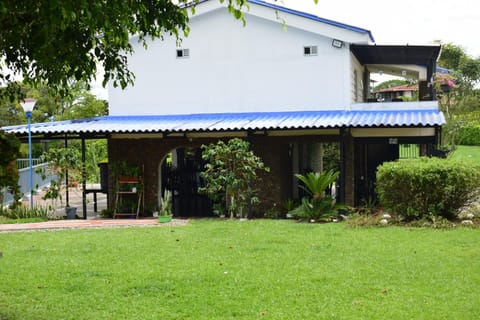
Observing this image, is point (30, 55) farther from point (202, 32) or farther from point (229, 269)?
point (202, 32)

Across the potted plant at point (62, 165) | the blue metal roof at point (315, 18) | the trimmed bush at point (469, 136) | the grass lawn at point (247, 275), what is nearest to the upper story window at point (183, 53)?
the blue metal roof at point (315, 18)

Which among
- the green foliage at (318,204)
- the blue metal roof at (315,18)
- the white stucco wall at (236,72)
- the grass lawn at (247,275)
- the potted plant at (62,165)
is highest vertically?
the blue metal roof at (315,18)

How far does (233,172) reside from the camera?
52.1ft

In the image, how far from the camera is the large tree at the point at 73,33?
5.50 metres

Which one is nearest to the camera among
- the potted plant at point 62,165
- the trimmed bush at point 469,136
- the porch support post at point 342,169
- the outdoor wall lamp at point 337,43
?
the porch support post at point 342,169

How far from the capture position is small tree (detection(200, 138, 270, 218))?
15.8 meters

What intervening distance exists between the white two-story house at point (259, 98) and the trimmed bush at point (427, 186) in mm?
2240

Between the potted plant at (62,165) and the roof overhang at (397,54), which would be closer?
the potted plant at (62,165)

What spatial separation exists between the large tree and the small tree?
8.62 metres

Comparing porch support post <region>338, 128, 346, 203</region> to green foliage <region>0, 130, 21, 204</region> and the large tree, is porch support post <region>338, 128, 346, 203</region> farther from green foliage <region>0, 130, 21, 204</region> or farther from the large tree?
green foliage <region>0, 130, 21, 204</region>

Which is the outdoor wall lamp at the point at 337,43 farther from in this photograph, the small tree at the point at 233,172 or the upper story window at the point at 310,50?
the small tree at the point at 233,172

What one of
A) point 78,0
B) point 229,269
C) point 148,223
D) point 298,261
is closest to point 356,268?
point 298,261

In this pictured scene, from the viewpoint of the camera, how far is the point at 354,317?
6539 mm

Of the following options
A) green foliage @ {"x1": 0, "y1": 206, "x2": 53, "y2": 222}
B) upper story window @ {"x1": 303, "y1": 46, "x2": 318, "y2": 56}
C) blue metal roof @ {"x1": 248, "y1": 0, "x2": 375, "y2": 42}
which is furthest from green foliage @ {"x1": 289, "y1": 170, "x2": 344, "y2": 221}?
green foliage @ {"x1": 0, "y1": 206, "x2": 53, "y2": 222}
